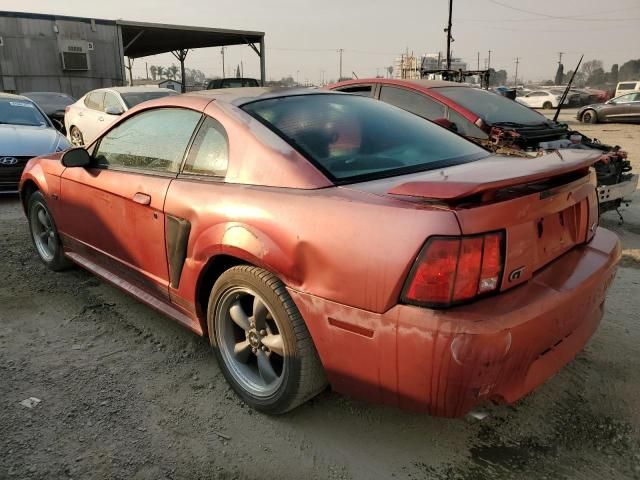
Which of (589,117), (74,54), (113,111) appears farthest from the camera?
(74,54)

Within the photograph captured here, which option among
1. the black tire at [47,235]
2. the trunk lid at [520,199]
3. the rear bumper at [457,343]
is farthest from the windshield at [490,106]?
the black tire at [47,235]

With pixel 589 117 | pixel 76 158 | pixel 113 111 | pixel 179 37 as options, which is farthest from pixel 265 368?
pixel 179 37

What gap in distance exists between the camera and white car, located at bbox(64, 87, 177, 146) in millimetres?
9843

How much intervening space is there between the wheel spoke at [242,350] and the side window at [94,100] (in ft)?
30.6

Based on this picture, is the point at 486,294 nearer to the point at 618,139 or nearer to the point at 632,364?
the point at 632,364

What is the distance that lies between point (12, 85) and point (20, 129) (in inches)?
669

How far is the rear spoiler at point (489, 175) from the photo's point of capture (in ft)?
5.65

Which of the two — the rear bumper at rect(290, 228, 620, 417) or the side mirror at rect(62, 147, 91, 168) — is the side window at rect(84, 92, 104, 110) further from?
the rear bumper at rect(290, 228, 620, 417)

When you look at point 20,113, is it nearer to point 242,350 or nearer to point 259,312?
point 242,350

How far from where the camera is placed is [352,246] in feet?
6.04

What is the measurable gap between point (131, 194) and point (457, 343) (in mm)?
2021

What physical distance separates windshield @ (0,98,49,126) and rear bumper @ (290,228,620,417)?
7643 mm

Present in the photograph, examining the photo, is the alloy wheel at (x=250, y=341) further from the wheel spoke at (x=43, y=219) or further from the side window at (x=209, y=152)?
the wheel spoke at (x=43, y=219)

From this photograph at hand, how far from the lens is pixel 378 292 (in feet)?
5.85
